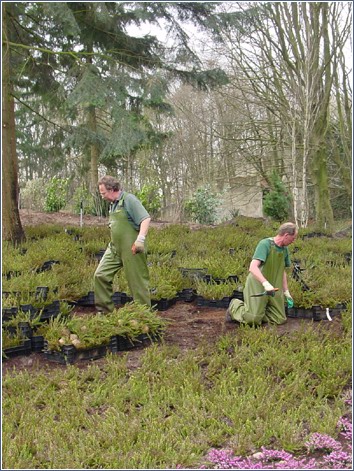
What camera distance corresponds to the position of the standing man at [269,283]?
494 cm

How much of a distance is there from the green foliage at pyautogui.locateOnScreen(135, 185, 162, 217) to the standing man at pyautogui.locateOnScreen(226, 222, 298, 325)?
9.48m

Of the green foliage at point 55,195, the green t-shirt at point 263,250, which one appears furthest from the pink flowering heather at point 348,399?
the green foliage at point 55,195

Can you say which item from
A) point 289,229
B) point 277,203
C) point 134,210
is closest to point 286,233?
point 289,229

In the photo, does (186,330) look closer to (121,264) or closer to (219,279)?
(121,264)

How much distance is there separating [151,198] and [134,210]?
10374mm

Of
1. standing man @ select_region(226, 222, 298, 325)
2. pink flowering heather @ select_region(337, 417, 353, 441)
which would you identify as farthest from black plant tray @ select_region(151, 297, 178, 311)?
pink flowering heather @ select_region(337, 417, 353, 441)

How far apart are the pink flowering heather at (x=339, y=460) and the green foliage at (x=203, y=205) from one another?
13680 mm

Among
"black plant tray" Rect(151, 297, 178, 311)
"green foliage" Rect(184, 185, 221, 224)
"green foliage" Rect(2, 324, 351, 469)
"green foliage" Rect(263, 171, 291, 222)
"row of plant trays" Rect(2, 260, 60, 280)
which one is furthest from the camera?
"green foliage" Rect(184, 185, 221, 224)

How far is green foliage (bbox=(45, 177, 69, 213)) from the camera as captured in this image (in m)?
14.0

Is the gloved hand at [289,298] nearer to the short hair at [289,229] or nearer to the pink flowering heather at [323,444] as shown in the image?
the short hair at [289,229]

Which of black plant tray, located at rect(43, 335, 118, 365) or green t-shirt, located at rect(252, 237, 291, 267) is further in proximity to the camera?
green t-shirt, located at rect(252, 237, 291, 267)

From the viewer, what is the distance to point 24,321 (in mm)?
4648

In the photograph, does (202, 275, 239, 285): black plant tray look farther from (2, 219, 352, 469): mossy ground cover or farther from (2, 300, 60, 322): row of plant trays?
(2, 300, 60, 322): row of plant trays

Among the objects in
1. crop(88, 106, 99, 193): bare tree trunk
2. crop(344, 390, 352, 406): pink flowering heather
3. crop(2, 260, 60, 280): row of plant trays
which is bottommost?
crop(344, 390, 352, 406): pink flowering heather
